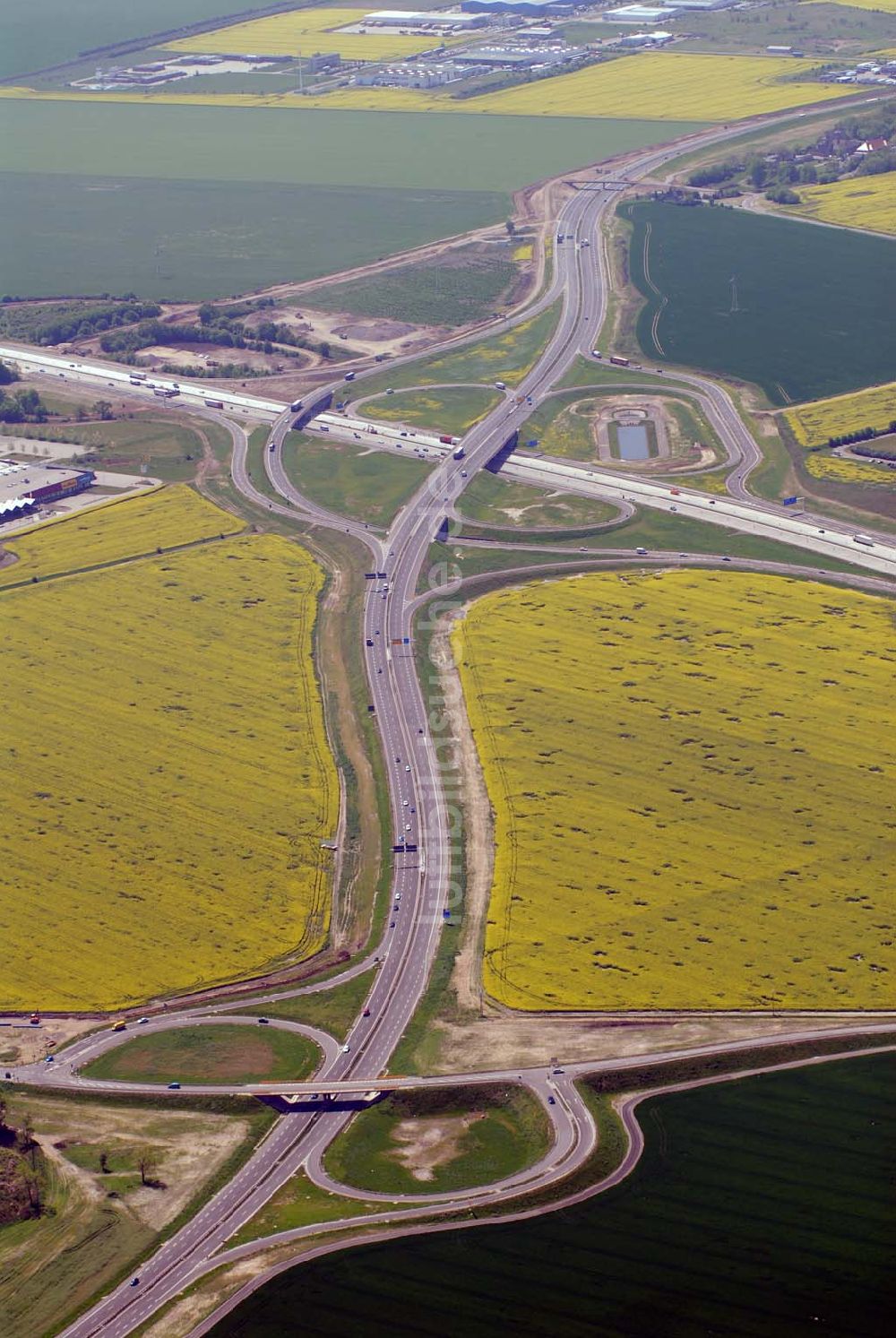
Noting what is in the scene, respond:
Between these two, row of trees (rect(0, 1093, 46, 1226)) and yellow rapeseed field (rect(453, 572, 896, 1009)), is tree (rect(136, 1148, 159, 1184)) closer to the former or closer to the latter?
row of trees (rect(0, 1093, 46, 1226))

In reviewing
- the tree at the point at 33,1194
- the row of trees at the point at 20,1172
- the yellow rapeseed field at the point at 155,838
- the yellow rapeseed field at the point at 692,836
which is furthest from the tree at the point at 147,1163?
the yellow rapeseed field at the point at 692,836

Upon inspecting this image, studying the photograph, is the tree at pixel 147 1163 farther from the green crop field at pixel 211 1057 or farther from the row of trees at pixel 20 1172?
the green crop field at pixel 211 1057

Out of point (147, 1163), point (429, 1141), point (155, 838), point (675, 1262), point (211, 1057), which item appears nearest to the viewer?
point (675, 1262)

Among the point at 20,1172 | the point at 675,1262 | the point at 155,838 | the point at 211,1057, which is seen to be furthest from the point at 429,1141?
the point at 155,838

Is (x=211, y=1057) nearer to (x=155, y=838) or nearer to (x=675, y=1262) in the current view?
(x=155, y=838)

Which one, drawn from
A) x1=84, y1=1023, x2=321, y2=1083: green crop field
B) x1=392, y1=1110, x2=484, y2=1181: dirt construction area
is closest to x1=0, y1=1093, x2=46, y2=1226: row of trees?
x1=84, y1=1023, x2=321, y2=1083: green crop field

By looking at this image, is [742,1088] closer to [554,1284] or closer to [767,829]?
[554,1284]
